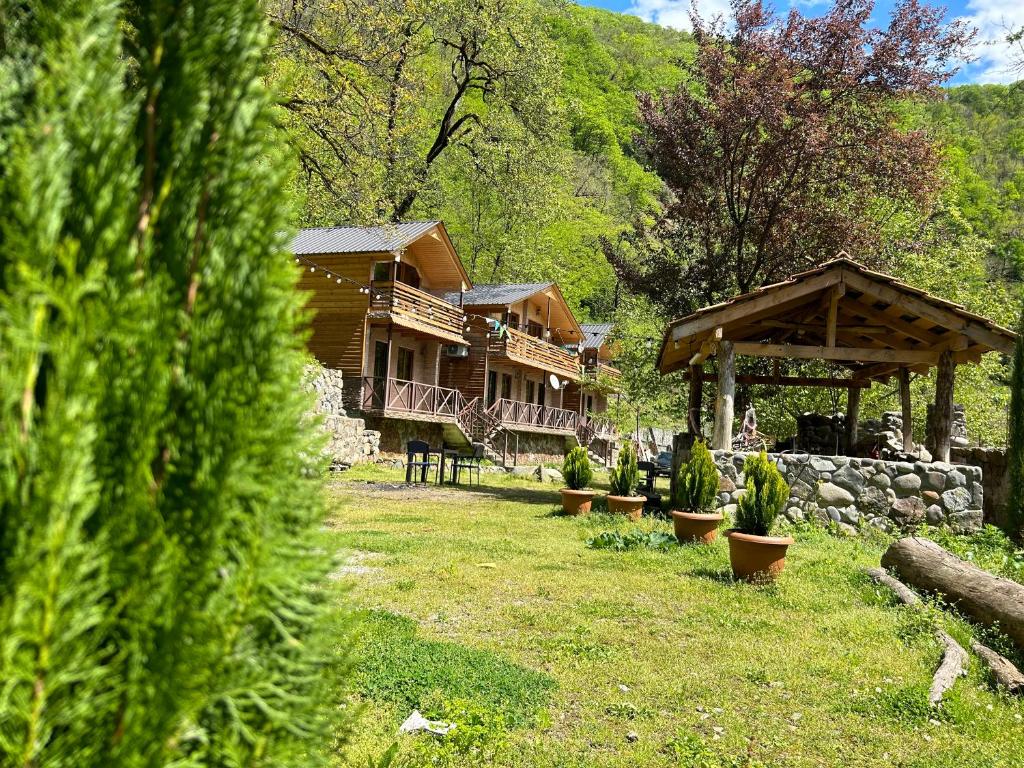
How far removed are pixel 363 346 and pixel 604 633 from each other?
19.4 meters

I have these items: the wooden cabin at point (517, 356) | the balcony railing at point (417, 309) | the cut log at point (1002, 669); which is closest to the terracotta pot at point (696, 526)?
the cut log at point (1002, 669)

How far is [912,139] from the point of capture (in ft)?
53.7

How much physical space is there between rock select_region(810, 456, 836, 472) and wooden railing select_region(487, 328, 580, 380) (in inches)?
760

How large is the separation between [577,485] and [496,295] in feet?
66.3

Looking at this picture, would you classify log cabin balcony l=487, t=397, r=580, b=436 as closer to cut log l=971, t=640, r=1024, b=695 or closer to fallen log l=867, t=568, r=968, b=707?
fallen log l=867, t=568, r=968, b=707

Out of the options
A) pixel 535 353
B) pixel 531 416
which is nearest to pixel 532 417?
pixel 531 416

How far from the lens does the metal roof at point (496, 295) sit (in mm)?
31094

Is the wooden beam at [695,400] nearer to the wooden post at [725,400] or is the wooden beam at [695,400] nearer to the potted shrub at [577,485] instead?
the wooden post at [725,400]

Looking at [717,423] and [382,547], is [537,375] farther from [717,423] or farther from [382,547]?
[382,547]

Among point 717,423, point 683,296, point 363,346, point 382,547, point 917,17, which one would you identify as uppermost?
point 917,17

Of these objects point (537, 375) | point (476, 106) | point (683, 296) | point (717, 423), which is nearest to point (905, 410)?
point (717, 423)

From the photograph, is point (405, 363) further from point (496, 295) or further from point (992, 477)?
point (992, 477)

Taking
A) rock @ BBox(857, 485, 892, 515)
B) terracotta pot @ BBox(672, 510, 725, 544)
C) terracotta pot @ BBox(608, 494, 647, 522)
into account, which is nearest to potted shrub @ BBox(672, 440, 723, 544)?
terracotta pot @ BBox(672, 510, 725, 544)

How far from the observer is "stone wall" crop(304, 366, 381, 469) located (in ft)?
65.9
